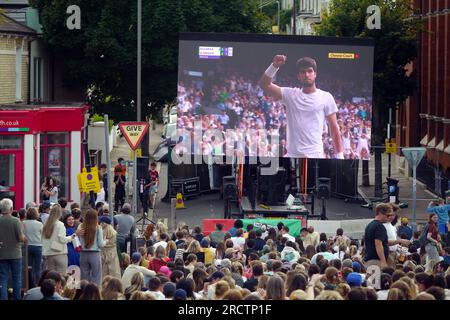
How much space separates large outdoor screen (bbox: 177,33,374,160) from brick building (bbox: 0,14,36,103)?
5162 millimetres

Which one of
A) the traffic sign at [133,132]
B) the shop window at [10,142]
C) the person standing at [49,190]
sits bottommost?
the person standing at [49,190]

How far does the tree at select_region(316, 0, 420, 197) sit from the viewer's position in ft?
138

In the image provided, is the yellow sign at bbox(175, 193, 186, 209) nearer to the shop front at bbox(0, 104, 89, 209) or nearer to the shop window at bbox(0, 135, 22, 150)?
the shop front at bbox(0, 104, 89, 209)

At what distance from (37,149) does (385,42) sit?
15.0 m

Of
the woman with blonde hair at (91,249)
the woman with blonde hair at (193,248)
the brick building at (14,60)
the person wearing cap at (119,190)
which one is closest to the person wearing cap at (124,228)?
the woman with blonde hair at (193,248)

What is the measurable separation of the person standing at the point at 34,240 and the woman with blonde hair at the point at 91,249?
0.77 m

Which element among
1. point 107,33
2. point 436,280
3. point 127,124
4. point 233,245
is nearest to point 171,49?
point 107,33

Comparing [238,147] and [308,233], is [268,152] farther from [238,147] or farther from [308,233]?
[308,233]

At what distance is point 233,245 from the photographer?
771 inches

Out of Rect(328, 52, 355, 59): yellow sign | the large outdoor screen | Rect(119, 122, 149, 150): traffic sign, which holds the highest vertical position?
Rect(328, 52, 355, 59): yellow sign

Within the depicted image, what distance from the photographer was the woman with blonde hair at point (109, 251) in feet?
57.5

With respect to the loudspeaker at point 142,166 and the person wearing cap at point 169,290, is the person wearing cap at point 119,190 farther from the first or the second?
the person wearing cap at point 169,290

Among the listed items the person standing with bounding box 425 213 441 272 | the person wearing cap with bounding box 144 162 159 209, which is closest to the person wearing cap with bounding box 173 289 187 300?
the person standing with bounding box 425 213 441 272

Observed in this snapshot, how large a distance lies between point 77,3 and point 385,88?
10.8 metres
